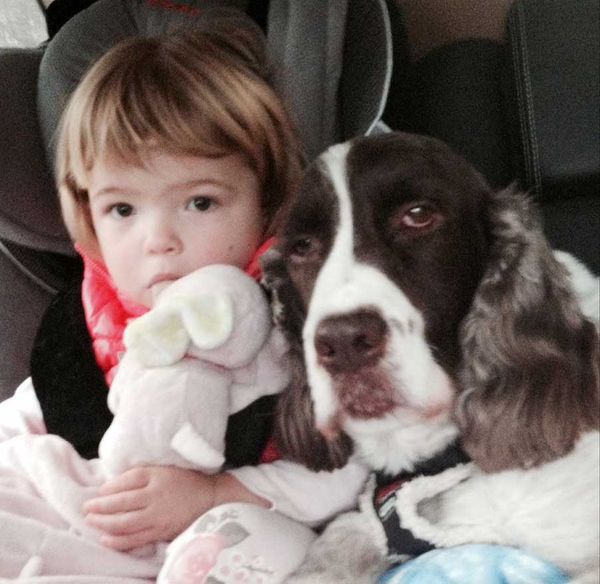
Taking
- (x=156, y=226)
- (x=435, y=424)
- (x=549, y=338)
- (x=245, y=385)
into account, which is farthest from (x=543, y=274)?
(x=156, y=226)

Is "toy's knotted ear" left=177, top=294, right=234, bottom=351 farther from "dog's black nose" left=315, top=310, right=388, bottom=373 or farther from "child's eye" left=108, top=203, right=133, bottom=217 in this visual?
"child's eye" left=108, top=203, right=133, bottom=217

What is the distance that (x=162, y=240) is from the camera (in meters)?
1.26

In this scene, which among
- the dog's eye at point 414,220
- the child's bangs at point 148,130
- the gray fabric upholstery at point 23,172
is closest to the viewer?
the dog's eye at point 414,220

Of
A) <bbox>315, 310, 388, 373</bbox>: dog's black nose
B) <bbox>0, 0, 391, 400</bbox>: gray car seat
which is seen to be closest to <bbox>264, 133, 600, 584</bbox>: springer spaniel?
<bbox>315, 310, 388, 373</bbox>: dog's black nose

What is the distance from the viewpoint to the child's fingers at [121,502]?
3.68 feet

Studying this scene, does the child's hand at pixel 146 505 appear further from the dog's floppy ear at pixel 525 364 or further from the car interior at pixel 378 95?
the car interior at pixel 378 95

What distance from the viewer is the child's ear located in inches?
42.3

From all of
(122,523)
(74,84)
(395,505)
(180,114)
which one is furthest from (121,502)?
(74,84)

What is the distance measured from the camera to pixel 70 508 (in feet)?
3.86

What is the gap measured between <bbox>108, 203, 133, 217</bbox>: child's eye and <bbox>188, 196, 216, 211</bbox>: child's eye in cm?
11

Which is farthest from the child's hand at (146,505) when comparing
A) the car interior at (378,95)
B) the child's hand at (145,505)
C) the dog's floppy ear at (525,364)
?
the car interior at (378,95)

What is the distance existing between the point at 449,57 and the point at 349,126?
0.92 feet

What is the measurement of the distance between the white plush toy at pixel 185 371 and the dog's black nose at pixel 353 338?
0.17 metres

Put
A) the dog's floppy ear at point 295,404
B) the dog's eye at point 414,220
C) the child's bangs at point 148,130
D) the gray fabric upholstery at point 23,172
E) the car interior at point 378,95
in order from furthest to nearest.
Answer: the gray fabric upholstery at point 23,172, the car interior at point 378,95, the child's bangs at point 148,130, the dog's floppy ear at point 295,404, the dog's eye at point 414,220
